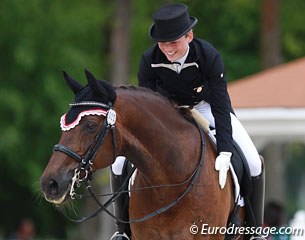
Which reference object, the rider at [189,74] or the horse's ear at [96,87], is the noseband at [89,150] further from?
the rider at [189,74]

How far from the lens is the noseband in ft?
24.8

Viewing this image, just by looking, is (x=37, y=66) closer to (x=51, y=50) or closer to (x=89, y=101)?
(x=51, y=50)

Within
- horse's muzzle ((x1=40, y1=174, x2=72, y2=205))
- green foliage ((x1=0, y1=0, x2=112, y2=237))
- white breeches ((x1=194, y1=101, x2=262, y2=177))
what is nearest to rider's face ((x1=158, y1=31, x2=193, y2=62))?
white breeches ((x1=194, y1=101, x2=262, y2=177))

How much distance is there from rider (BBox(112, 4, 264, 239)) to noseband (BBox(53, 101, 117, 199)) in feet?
3.00

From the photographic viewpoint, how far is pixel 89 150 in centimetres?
763

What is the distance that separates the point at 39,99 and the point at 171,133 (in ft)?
56.1

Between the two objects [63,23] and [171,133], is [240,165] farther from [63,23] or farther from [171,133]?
[63,23]

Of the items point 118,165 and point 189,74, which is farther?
point 118,165

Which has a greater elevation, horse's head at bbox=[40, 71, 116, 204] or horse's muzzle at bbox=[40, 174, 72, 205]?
horse's head at bbox=[40, 71, 116, 204]

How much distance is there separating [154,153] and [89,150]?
2.56 feet

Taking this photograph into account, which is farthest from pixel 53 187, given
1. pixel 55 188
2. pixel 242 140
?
pixel 242 140

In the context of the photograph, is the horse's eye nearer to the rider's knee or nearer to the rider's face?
the rider's face

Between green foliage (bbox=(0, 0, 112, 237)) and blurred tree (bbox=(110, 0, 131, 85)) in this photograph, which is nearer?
blurred tree (bbox=(110, 0, 131, 85))

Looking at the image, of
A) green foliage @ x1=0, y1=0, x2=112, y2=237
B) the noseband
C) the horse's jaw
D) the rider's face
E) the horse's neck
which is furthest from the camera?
green foliage @ x1=0, y1=0, x2=112, y2=237
